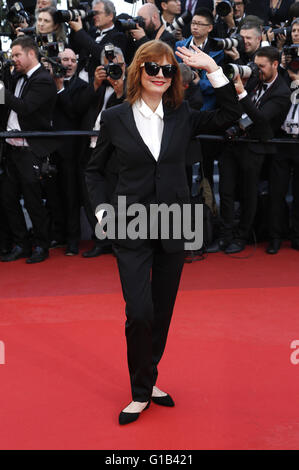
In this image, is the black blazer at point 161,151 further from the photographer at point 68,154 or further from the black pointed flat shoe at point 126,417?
the photographer at point 68,154

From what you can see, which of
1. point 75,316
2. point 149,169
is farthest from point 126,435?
point 75,316

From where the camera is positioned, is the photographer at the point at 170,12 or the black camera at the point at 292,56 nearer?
the black camera at the point at 292,56

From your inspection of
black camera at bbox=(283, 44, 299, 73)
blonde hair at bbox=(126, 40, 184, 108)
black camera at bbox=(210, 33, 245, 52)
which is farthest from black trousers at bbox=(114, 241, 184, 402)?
black camera at bbox=(283, 44, 299, 73)

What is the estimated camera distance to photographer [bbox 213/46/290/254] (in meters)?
5.66

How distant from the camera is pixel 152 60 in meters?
2.73

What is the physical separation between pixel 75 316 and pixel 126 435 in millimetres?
1689

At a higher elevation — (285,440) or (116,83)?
(116,83)

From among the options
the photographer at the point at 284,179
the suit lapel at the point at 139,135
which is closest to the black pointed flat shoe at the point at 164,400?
the suit lapel at the point at 139,135

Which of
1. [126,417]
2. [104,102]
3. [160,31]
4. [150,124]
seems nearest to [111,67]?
[104,102]

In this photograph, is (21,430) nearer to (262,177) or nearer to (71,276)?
(71,276)

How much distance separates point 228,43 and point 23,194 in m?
2.21

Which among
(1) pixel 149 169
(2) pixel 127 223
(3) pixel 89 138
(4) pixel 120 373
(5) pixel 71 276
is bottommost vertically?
(5) pixel 71 276

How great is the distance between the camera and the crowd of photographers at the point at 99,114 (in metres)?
5.56

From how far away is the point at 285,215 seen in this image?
21.0 feet
